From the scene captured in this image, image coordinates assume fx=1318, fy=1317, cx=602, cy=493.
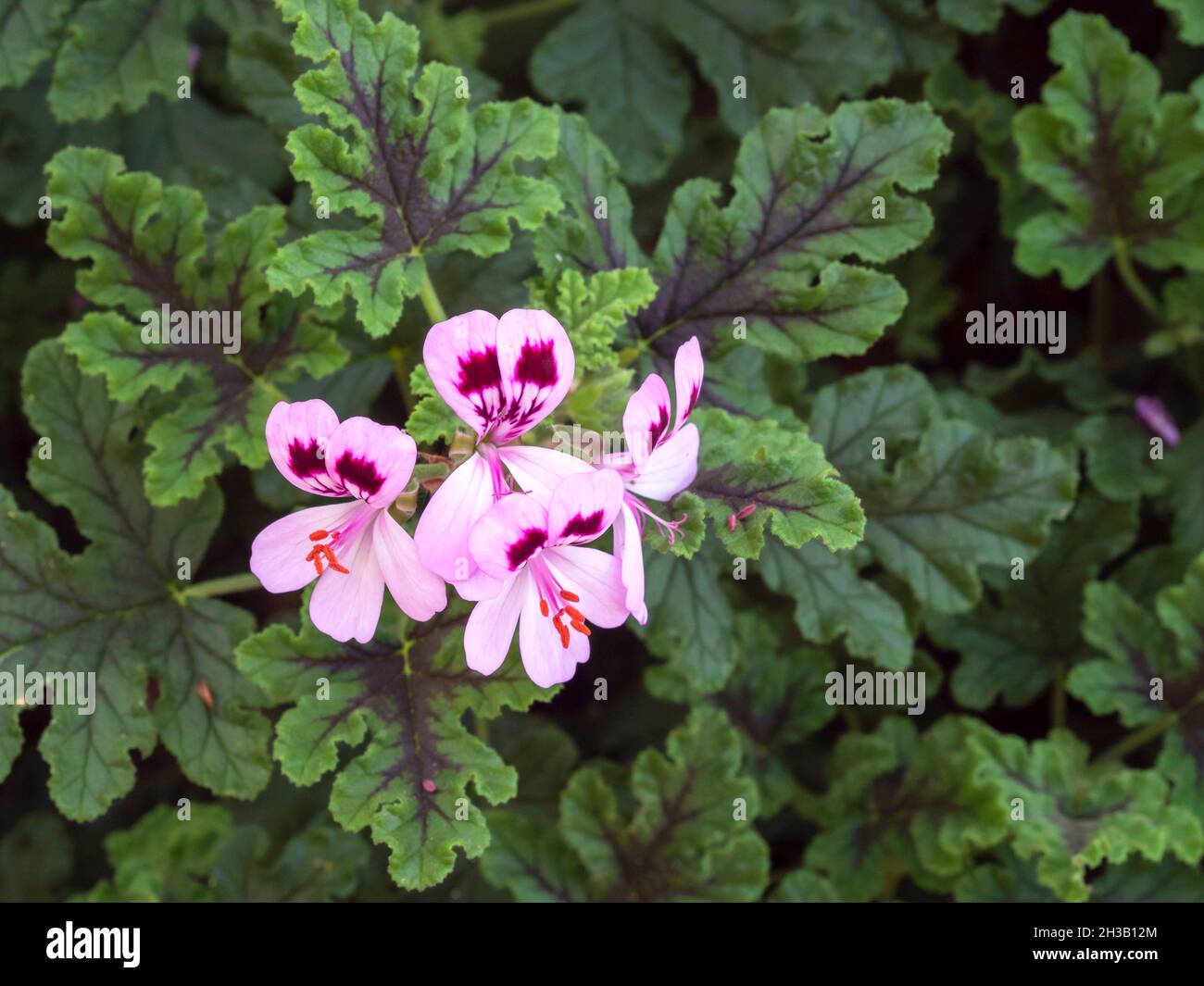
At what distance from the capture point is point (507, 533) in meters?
1.47

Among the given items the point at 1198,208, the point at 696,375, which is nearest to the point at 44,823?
the point at 696,375

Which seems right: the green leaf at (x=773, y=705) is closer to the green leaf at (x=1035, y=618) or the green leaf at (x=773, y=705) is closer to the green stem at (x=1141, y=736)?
the green leaf at (x=1035, y=618)

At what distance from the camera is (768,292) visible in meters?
2.08

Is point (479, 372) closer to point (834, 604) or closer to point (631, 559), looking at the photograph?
point (631, 559)

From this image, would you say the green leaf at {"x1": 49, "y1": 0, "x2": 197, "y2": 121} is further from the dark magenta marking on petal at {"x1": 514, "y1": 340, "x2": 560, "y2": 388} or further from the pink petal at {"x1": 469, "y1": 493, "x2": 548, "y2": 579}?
the pink petal at {"x1": 469, "y1": 493, "x2": 548, "y2": 579}

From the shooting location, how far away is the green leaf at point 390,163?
1.79 meters

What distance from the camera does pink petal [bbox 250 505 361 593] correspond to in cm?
168

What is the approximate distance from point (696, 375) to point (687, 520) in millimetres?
187

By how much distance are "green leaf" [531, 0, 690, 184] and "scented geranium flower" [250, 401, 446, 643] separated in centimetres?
141

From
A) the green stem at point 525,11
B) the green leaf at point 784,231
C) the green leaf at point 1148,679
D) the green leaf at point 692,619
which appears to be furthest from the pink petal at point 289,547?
the green stem at point 525,11

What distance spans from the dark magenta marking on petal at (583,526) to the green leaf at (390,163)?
455mm

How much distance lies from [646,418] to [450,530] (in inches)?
10.5

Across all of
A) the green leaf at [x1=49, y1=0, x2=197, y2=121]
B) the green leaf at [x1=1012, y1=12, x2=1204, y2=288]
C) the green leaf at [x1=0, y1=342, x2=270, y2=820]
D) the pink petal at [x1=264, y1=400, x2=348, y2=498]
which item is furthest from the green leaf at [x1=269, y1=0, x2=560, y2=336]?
the green leaf at [x1=1012, y1=12, x2=1204, y2=288]
